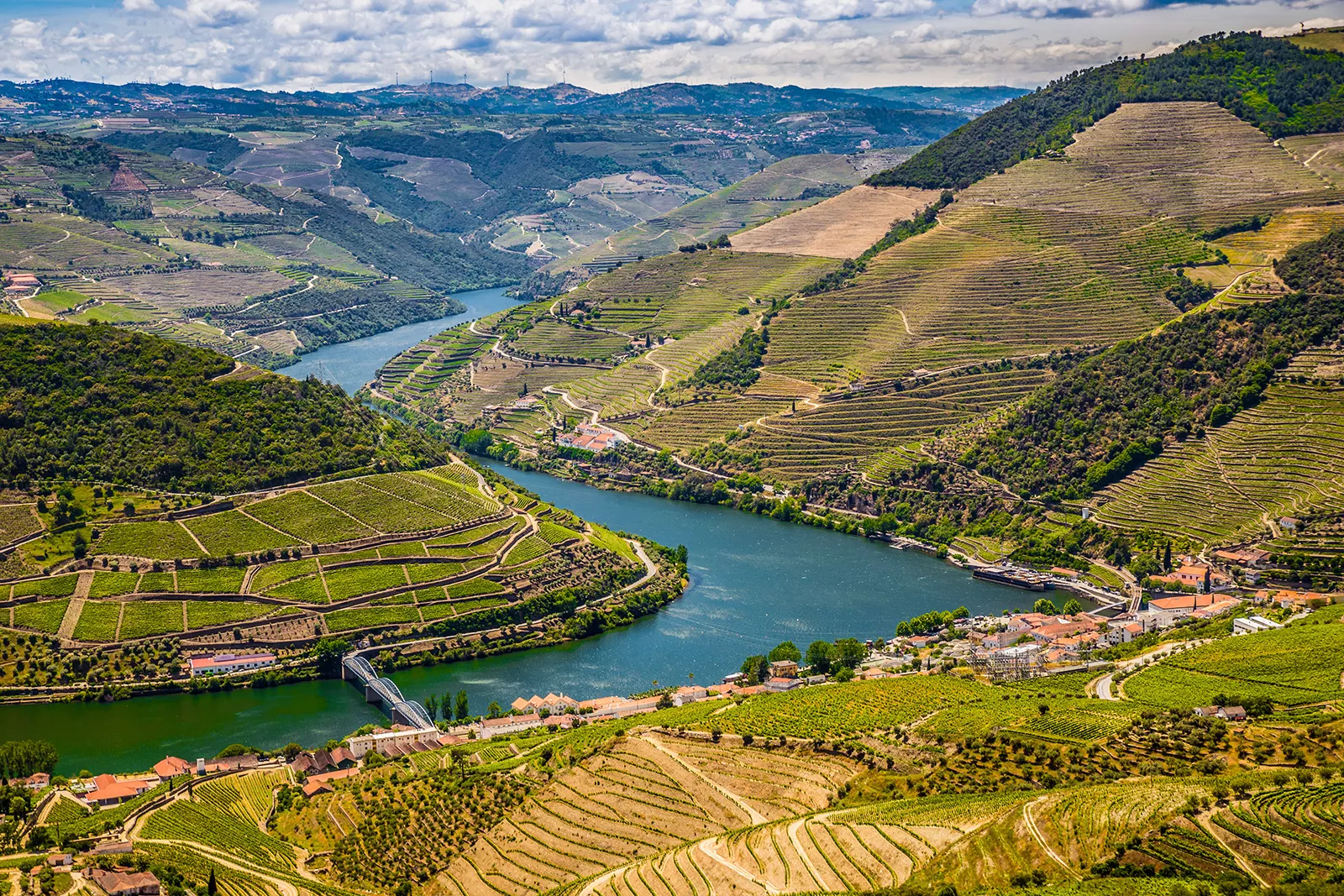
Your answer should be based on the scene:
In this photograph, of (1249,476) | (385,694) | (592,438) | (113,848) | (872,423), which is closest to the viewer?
(113,848)

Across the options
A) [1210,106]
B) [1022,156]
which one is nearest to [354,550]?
[1022,156]

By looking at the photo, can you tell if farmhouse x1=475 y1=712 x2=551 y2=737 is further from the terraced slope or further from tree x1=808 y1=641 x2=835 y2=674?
the terraced slope

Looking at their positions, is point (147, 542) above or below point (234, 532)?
above

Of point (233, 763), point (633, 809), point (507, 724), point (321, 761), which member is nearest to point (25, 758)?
point (233, 763)

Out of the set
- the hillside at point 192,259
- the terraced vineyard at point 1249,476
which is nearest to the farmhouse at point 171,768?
the terraced vineyard at point 1249,476

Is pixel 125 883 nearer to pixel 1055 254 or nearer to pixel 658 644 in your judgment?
pixel 658 644

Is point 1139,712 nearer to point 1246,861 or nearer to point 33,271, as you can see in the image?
point 1246,861

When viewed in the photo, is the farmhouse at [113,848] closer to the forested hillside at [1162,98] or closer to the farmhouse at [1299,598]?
the farmhouse at [1299,598]
